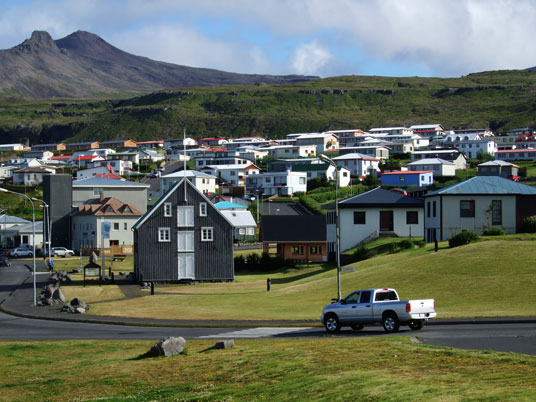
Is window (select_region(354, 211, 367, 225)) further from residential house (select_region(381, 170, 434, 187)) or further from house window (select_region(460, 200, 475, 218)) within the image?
residential house (select_region(381, 170, 434, 187))

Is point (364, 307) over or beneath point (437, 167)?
beneath

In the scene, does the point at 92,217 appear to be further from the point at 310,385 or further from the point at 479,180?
the point at 310,385

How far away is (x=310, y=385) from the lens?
19.7 metres

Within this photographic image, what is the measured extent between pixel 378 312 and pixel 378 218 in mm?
44680

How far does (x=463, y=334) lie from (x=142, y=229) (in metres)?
46.1

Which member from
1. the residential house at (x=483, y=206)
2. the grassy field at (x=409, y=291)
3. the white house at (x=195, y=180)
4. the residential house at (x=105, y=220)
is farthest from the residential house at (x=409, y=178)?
the grassy field at (x=409, y=291)

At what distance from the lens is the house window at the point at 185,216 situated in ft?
234

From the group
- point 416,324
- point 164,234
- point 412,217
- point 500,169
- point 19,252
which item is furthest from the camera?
point 500,169

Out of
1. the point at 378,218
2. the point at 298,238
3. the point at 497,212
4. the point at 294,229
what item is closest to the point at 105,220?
the point at 294,229

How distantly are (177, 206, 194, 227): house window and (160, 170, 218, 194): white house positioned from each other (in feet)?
239

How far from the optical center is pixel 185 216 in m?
71.6

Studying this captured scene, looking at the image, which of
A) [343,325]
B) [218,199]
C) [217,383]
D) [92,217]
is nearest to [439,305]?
[343,325]

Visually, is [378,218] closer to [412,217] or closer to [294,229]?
[412,217]

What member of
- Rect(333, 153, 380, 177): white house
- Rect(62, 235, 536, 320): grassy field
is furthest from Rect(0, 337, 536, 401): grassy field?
Rect(333, 153, 380, 177): white house
